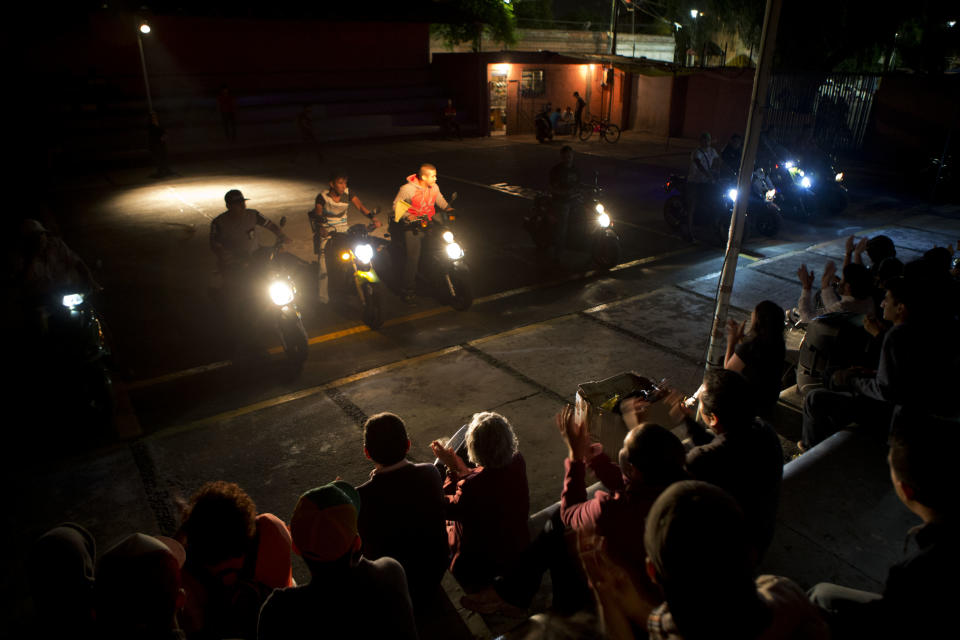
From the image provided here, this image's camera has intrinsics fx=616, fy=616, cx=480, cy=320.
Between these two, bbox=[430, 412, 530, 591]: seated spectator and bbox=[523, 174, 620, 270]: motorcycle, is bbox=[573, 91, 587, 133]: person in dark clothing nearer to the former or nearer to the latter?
bbox=[523, 174, 620, 270]: motorcycle

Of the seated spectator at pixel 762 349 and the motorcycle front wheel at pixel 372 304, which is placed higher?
the seated spectator at pixel 762 349

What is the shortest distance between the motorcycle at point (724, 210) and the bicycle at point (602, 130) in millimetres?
14435

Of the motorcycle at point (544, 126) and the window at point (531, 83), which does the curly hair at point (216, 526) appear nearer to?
the motorcycle at point (544, 126)

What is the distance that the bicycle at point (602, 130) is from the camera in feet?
84.1

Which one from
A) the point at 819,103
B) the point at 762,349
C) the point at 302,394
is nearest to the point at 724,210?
the point at 762,349

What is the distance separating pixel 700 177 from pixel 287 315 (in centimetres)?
811

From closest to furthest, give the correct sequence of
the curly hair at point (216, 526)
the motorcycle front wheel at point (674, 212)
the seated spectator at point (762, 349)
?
the curly hair at point (216, 526)
the seated spectator at point (762, 349)
the motorcycle front wheel at point (674, 212)

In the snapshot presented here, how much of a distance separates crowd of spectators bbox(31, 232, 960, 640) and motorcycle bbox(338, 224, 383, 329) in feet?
14.1

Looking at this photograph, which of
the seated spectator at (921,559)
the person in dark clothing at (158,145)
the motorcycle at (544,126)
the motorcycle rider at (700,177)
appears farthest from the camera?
the motorcycle at (544,126)

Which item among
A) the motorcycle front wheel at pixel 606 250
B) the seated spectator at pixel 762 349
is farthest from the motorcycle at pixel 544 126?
the seated spectator at pixel 762 349

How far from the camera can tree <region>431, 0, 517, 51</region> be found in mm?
32750

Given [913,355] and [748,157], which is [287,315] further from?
[913,355]

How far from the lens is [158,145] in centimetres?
1778

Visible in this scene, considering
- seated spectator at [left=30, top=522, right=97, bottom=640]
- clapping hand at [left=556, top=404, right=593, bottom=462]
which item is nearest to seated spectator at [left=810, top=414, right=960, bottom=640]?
clapping hand at [left=556, top=404, right=593, bottom=462]
